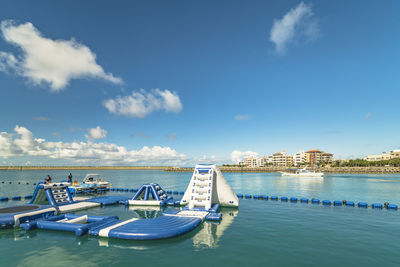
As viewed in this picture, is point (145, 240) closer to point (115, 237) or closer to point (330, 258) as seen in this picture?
point (115, 237)

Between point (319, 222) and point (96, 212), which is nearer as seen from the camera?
point (319, 222)

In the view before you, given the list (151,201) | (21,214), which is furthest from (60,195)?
(151,201)

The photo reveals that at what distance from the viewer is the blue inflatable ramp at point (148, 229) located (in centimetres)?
1596

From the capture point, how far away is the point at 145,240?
16.0 m

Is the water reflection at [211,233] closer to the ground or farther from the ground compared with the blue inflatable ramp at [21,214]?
closer to the ground

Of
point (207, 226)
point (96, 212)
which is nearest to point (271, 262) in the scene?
point (207, 226)

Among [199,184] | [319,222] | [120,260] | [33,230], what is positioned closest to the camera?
[120,260]

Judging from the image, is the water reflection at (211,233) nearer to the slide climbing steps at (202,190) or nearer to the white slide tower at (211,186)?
the slide climbing steps at (202,190)

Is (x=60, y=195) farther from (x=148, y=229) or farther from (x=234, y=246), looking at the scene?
(x=234, y=246)

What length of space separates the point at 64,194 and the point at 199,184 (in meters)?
19.9

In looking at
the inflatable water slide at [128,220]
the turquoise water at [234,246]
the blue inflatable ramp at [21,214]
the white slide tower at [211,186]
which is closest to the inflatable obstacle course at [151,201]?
the inflatable water slide at [128,220]

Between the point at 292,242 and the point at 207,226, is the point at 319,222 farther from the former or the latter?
the point at 207,226

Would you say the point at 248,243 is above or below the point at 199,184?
below

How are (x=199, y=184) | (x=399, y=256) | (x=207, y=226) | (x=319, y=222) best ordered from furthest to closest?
(x=199, y=184) → (x=319, y=222) → (x=207, y=226) → (x=399, y=256)
